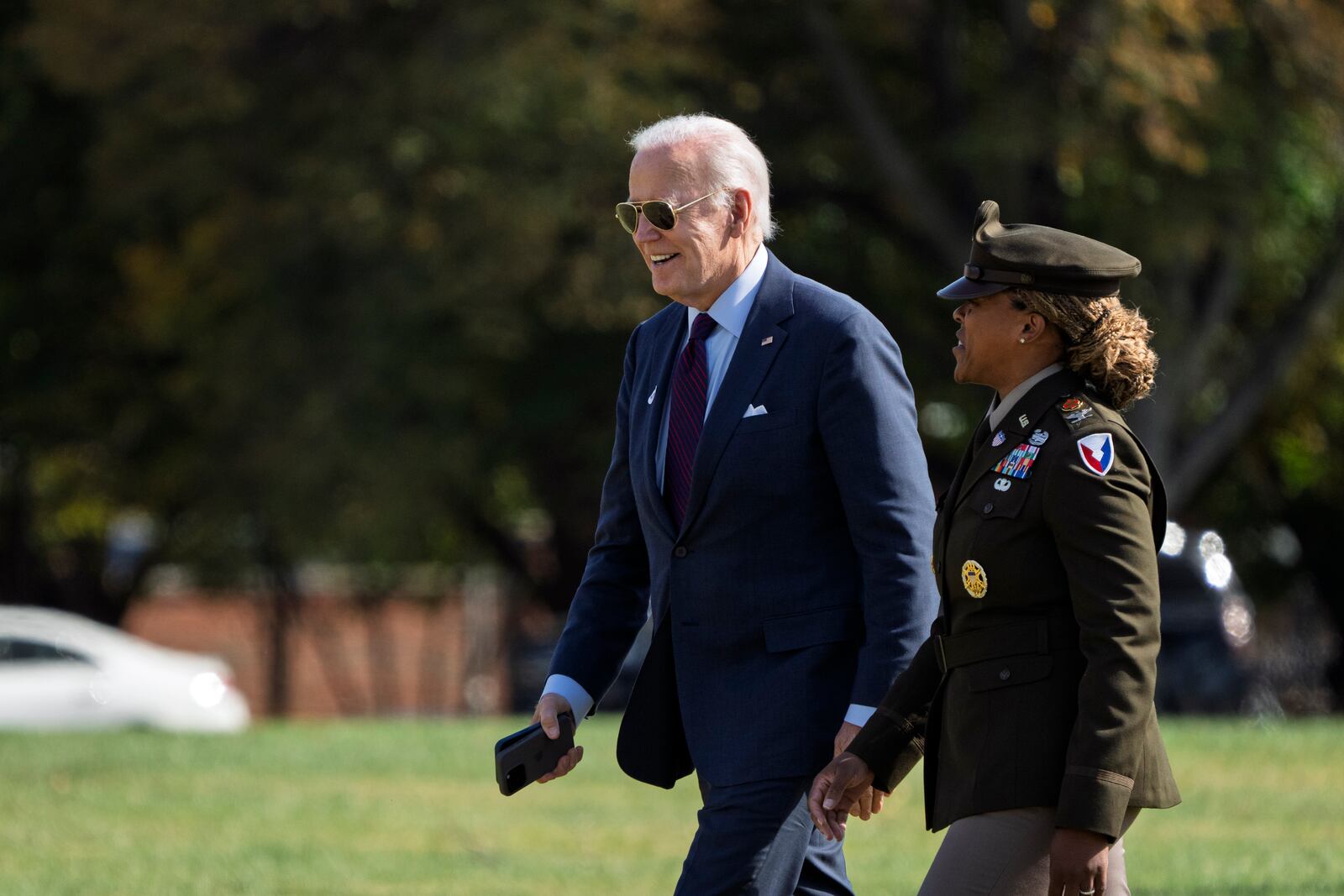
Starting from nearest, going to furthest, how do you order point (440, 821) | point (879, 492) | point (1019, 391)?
point (1019, 391)
point (879, 492)
point (440, 821)

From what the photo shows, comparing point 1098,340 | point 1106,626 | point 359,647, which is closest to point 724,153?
Result: point 1098,340

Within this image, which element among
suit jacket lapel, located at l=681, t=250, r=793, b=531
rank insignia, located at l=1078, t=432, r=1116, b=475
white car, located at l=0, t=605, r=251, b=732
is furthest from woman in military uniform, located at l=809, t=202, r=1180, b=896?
white car, located at l=0, t=605, r=251, b=732

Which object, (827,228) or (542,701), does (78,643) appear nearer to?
(827,228)

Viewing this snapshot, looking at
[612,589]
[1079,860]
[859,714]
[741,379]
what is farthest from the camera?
[612,589]

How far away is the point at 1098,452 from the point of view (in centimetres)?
331

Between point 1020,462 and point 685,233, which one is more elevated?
point 685,233

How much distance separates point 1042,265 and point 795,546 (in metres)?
0.82

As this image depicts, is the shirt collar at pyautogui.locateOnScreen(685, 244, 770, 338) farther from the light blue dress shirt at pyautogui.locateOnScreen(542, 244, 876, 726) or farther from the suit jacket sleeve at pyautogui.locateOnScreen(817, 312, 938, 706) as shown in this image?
the suit jacket sleeve at pyautogui.locateOnScreen(817, 312, 938, 706)

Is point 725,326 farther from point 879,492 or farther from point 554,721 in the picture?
point 554,721

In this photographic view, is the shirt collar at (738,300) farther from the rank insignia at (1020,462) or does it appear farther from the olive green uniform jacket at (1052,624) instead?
the rank insignia at (1020,462)

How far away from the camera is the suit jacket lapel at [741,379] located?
13.1 feet

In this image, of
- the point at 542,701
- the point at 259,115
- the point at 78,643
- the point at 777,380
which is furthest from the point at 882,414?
the point at 78,643

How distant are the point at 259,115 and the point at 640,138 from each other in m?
14.4

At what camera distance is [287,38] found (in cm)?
1741
